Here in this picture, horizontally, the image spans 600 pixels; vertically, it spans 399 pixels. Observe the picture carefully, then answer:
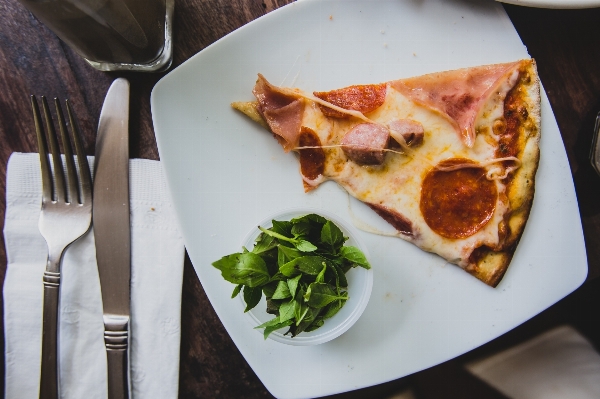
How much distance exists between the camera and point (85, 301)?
147cm

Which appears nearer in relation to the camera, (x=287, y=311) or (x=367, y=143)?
(x=287, y=311)

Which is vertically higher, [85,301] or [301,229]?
[301,229]

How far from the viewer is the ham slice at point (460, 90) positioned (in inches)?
56.2

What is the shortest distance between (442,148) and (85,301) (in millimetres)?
1131

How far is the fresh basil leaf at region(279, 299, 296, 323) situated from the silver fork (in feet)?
2.07

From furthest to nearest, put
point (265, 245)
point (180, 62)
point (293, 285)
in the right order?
point (180, 62) → point (265, 245) → point (293, 285)

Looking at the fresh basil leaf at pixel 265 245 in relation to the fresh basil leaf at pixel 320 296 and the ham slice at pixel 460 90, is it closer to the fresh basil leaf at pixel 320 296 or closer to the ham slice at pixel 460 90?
the fresh basil leaf at pixel 320 296

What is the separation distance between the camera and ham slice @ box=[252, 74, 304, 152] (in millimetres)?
1434

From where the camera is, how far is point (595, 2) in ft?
4.47

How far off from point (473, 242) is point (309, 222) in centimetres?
49

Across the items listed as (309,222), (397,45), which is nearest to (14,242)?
(309,222)

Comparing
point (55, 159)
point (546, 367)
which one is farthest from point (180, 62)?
point (546, 367)

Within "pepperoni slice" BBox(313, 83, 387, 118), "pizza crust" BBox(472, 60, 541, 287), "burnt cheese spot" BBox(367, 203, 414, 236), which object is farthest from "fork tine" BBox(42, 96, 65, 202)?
"pizza crust" BBox(472, 60, 541, 287)

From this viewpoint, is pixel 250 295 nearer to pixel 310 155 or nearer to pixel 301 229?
pixel 301 229
